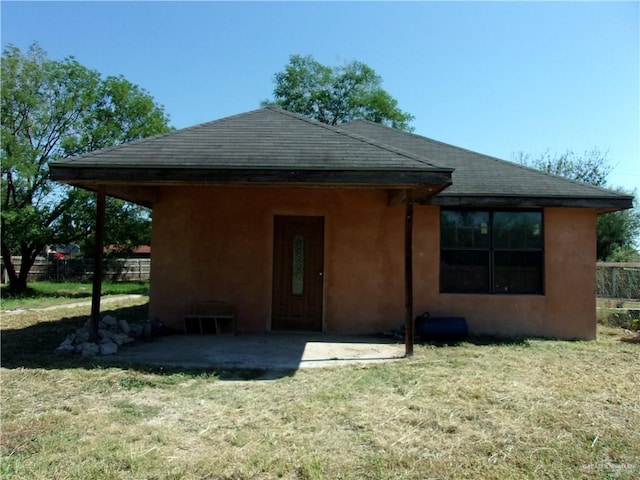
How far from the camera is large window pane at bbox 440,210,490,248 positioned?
938cm

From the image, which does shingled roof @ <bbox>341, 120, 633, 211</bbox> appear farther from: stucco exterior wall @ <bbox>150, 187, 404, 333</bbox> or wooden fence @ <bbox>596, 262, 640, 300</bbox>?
wooden fence @ <bbox>596, 262, 640, 300</bbox>

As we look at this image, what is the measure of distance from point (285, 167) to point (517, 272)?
533 cm

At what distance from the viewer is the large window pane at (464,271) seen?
937 cm

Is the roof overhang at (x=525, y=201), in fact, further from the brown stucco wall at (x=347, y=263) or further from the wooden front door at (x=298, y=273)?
the wooden front door at (x=298, y=273)

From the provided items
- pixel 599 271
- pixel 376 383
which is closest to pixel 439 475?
pixel 376 383

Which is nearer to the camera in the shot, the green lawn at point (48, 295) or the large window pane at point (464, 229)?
the large window pane at point (464, 229)

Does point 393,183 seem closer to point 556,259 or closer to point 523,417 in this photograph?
point 523,417

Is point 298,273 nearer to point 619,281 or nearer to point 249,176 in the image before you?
point 249,176

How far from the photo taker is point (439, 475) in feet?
10.9

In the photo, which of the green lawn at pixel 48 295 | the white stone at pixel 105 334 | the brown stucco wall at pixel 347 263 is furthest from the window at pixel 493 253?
the green lawn at pixel 48 295

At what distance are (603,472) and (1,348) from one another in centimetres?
775

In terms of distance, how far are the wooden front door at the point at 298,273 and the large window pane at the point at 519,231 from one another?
11.3ft

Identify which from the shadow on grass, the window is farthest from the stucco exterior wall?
the shadow on grass

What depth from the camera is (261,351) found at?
725 centimetres
